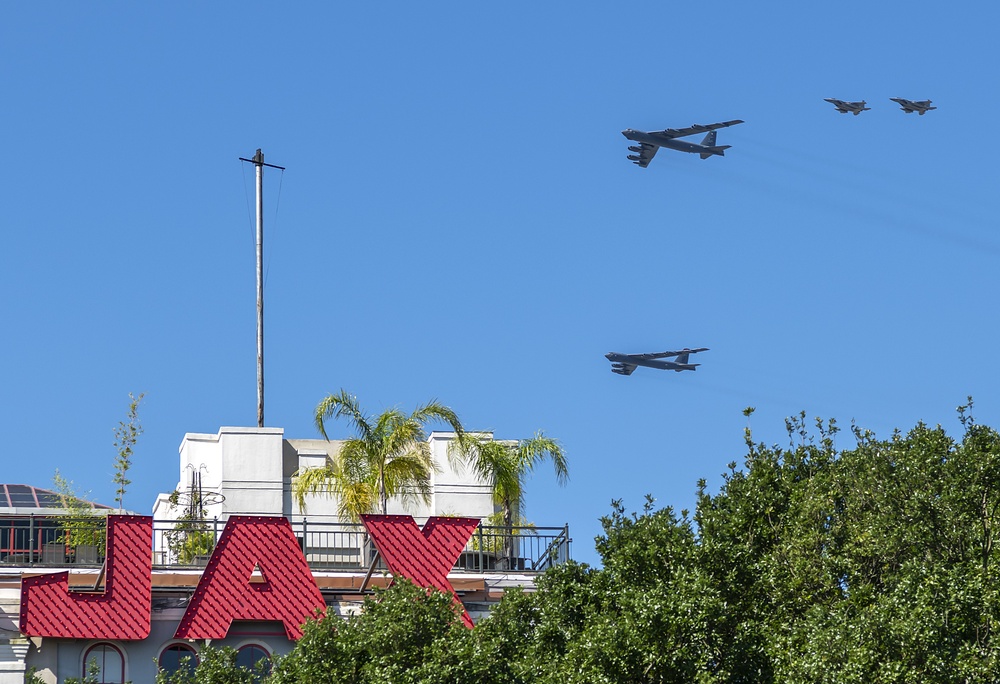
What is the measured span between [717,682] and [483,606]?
11.9 metres

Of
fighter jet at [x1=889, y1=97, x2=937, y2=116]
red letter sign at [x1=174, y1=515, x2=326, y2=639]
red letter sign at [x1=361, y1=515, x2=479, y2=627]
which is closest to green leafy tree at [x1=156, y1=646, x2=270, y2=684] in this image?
red letter sign at [x1=174, y1=515, x2=326, y2=639]

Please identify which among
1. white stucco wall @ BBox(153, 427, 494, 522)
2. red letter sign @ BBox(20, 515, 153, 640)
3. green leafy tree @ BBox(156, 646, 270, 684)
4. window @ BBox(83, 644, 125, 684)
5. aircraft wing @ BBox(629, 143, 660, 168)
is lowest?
green leafy tree @ BBox(156, 646, 270, 684)

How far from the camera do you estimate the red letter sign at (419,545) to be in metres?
50.5

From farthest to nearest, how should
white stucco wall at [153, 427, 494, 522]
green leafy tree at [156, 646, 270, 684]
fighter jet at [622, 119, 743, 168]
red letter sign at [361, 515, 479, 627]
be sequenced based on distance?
fighter jet at [622, 119, 743, 168] → white stucco wall at [153, 427, 494, 522] → red letter sign at [361, 515, 479, 627] → green leafy tree at [156, 646, 270, 684]

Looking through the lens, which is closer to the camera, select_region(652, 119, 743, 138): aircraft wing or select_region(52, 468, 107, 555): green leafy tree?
select_region(52, 468, 107, 555): green leafy tree

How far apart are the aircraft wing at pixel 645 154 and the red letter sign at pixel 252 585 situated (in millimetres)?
42704

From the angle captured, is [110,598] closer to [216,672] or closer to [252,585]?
[252,585]

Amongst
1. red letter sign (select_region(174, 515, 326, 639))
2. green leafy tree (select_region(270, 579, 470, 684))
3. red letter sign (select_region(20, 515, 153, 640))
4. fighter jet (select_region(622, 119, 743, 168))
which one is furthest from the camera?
fighter jet (select_region(622, 119, 743, 168))

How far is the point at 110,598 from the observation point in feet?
160

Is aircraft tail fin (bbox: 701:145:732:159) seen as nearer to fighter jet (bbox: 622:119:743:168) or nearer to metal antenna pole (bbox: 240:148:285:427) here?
fighter jet (bbox: 622:119:743:168)

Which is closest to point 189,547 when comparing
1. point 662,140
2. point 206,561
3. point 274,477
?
point 206,561

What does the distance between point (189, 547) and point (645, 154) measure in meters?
42.7

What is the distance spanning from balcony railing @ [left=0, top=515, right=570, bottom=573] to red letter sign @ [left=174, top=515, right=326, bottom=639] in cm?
110

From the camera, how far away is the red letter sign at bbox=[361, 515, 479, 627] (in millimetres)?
50531
